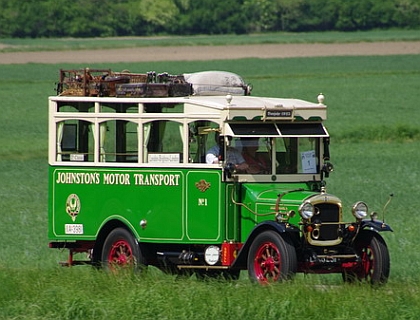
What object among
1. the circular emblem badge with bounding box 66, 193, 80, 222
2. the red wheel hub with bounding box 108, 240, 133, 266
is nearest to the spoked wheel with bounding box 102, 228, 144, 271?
the red wheel hub with bounding box 108, 240, 133, 266

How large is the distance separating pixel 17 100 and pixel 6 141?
12392 millimetres

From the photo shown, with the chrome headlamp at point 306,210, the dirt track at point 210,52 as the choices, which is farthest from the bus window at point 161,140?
the dirt track at point 210,52

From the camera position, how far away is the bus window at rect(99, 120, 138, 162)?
15172 mm

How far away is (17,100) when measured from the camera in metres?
51.2

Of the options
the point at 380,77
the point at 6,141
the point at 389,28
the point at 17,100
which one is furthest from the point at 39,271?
the point at 389,28

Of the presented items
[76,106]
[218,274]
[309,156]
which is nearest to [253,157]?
[309,156]

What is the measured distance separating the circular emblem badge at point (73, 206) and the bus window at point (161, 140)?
3.48 ft

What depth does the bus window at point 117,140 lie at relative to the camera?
49.8 feet

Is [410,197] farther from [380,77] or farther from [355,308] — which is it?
[380,77]

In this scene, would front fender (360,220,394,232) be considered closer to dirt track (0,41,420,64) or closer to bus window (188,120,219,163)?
bus window (188,120,219,163)

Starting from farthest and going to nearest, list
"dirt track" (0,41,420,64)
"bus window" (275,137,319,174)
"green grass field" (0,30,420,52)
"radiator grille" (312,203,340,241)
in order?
"green grass field" (0,30,420,52)
"dirt track" (0,41,420,64)
"bus window" (275,137,319,174)
"radiator grille" (312,203,340,241)

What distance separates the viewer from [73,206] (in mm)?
15398

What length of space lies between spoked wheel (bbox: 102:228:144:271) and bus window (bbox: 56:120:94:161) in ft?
3.71

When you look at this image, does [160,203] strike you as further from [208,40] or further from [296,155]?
[208,40]
